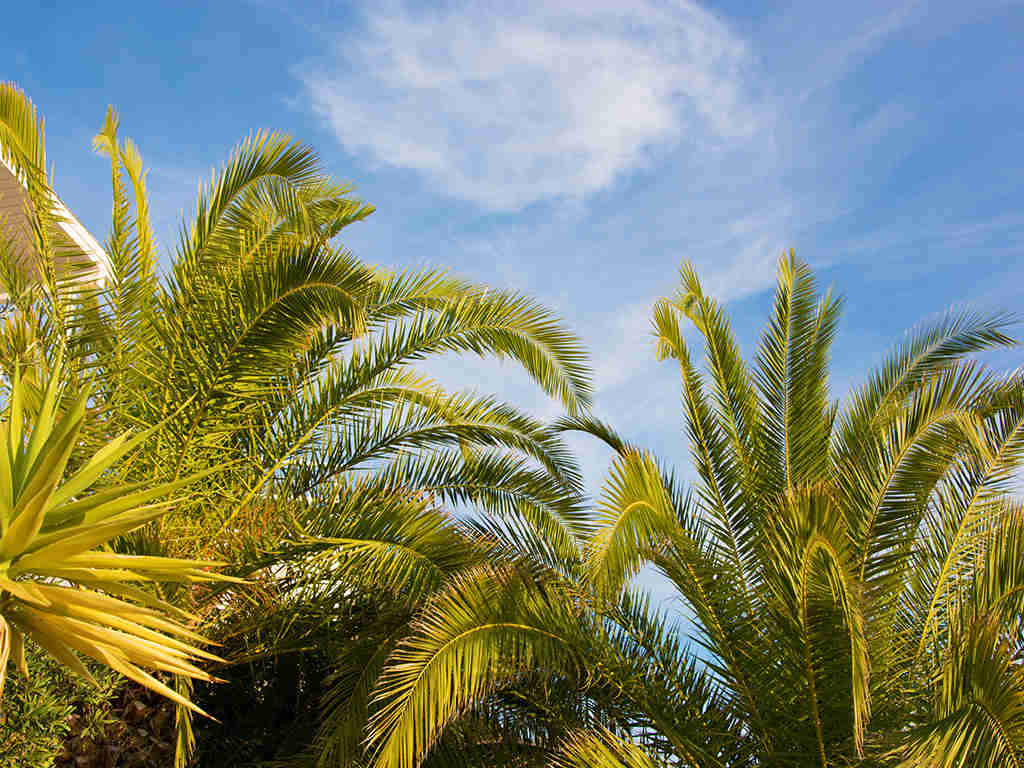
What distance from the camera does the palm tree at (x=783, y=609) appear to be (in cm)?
548

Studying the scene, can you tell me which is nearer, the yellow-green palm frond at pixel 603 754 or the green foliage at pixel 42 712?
the yellow-green palm frond at pixel 603 754

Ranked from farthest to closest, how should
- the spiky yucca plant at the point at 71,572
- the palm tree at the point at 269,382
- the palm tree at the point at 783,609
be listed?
1. the palm tree at the point at 269,382
2. the palm tree at the point at 783,609
3. the spiky yucca plant at the point at 71,572

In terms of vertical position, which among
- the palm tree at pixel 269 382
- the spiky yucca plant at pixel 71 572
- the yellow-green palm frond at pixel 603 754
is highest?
the palm tree at pixel 269 382

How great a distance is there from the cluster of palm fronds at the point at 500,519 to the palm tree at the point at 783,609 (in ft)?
0.08

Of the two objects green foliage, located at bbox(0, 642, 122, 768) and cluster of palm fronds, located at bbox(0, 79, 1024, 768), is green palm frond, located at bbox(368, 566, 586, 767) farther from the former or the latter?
green foliage, located at bbox(0, 642, 122, 768)

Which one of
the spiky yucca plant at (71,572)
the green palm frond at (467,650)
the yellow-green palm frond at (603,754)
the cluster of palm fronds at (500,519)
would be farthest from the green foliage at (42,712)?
the yellow-green palm frond at (603,754)

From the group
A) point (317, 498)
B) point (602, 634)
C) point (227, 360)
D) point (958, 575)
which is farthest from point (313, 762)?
point (958, 575)

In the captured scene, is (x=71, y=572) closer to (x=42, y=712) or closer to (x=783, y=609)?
(x=42, y=712)

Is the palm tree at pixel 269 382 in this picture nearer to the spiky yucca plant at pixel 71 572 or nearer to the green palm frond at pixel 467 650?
the green palm frond at pixel 467 650

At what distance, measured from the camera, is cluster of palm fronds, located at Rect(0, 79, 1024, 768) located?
595cm

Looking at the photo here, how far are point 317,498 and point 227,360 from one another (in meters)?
1.31

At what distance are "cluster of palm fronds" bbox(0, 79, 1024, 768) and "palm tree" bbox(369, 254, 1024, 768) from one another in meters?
0.02

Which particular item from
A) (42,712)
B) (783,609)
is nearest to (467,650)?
(783,609)

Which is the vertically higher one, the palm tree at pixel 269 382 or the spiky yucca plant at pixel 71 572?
the palm tree at pixel 269 382
